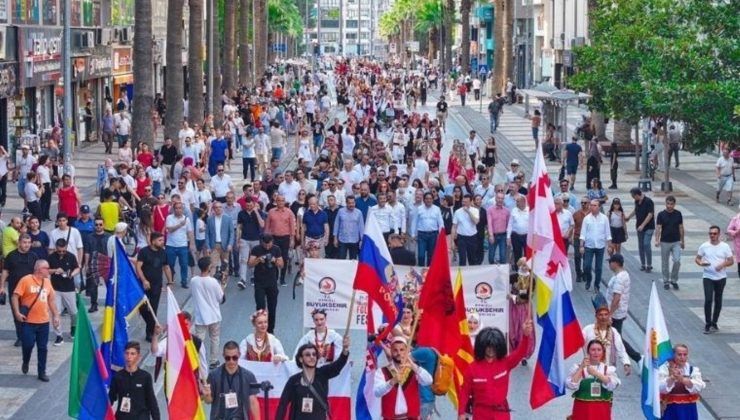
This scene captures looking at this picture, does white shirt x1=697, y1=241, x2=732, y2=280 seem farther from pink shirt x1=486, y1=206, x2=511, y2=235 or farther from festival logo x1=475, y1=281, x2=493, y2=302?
pink shirt x1=486, y1=206, x2=511, y2=235

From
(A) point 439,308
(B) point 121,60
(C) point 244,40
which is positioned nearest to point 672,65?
(A) point 439,308

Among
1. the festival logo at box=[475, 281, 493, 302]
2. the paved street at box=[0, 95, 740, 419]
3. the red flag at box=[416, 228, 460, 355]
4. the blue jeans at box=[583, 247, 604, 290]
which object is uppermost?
the red flag at box=[416, 228, 460, 355]

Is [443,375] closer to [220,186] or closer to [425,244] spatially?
[425,244]

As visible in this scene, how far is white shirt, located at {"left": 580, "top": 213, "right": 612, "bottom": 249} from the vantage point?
23.5 meters

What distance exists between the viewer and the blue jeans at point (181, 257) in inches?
923

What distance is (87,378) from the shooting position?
1345 centimetres

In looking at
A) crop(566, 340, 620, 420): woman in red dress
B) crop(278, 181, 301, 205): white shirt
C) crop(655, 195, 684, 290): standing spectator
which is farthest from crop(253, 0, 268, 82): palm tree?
crop(566, 340, 620, 420): woman in red dress

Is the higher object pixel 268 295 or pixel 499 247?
pixel 268 295

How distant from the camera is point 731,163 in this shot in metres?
34.1

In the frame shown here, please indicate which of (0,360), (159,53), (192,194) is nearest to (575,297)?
(192,194)

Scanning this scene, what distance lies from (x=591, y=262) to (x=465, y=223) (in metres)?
1.96

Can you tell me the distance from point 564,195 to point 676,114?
27.2 ft

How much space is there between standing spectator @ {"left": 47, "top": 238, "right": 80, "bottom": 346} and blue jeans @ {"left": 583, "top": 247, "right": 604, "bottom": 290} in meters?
7.78

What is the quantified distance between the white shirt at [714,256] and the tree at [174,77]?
24742 mm
